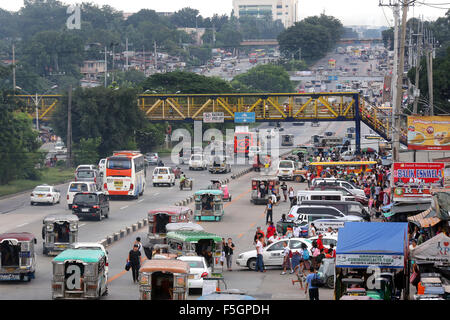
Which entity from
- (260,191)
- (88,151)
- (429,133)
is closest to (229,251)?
(429,133)

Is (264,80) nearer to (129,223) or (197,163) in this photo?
(197,163)

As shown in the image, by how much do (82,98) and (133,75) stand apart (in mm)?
108135

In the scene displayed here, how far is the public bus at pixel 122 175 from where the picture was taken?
56.0 metres

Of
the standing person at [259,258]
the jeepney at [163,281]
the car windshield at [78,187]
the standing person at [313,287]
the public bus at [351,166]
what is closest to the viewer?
the jeepney at [163,281]

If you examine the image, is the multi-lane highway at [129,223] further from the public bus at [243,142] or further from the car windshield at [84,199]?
the public bus at [243,142]

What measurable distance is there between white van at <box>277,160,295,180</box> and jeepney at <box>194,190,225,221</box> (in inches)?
939

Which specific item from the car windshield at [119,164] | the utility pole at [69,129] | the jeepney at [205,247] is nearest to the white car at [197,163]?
the utility pole at [69,129]

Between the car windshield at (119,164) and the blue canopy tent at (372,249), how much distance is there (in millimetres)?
32113

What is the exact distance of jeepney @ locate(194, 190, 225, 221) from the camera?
4728 centimetres

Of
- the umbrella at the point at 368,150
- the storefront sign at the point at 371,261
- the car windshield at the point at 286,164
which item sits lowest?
the umbrella at the point at 368,150

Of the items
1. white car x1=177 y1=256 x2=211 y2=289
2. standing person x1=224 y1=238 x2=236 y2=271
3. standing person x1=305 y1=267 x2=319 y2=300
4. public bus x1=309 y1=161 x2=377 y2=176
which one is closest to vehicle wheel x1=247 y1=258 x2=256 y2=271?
standing person x1=224 y1=238 x2=236 y2=271

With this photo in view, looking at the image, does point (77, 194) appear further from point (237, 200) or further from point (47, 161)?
point (47, 161)
